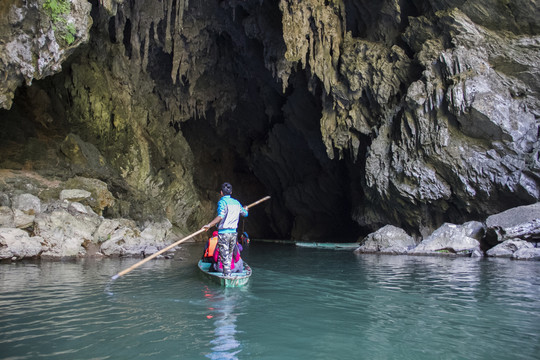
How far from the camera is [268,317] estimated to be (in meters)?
4.84

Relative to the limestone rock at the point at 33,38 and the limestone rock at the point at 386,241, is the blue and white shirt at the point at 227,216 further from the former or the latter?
the limestone rock at the point at 386,241

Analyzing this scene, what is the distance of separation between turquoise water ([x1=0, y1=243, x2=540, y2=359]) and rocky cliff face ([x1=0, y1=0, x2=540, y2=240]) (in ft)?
24.8

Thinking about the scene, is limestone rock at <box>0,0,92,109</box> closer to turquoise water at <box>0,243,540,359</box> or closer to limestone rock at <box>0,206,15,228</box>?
limestone rock at <box>0,206,15,228</box>

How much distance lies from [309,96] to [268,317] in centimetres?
1822

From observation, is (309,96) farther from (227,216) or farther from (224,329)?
(224,329)

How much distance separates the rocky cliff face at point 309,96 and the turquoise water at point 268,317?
24.8ft

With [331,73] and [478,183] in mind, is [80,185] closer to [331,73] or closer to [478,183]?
[331,73]

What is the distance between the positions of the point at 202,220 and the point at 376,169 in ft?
50.5

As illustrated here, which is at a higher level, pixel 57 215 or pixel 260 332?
pixel 57 215

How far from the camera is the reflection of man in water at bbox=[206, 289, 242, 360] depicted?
11.4ft

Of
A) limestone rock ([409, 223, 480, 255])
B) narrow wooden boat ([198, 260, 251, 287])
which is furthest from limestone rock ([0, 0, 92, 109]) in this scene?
limestone rock ([409, 223, 480, 255])

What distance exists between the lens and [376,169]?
1806 centimetres

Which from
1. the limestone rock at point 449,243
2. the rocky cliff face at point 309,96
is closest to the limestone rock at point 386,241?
the limestone rock at point 449,243

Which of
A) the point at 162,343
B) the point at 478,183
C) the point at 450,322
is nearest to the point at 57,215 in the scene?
the point at 162,343
